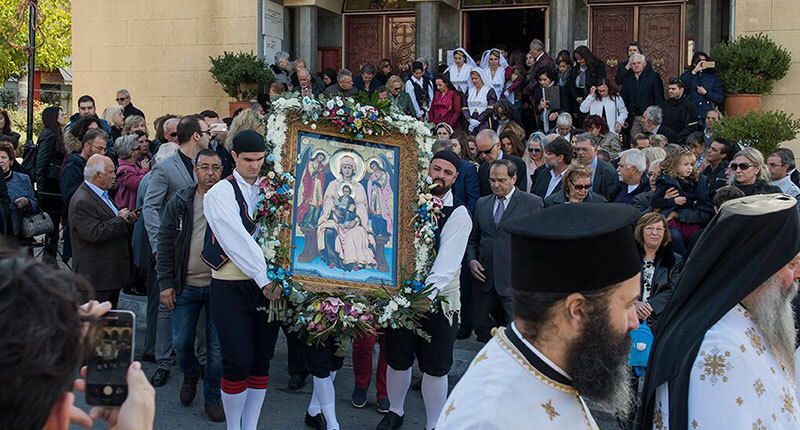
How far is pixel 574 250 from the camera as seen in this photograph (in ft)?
9.03

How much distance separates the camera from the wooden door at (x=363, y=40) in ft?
65.8

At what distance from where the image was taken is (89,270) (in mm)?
8344

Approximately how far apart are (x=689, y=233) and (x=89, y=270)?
549 cm

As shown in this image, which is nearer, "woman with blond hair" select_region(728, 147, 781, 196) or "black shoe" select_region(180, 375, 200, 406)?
"black shoe" select_region(180, 375, 200, 406)

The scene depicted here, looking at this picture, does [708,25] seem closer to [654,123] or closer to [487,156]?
[654,123]

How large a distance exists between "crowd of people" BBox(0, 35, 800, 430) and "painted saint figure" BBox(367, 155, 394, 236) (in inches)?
15.3

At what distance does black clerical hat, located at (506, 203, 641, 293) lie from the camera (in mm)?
2758

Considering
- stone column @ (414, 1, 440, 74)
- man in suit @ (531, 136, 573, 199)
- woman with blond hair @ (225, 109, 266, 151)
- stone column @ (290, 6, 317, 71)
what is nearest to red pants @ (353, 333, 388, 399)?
woman with blond hair @ (225, 109, 266, 151)

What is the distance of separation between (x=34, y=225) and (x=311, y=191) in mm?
5000

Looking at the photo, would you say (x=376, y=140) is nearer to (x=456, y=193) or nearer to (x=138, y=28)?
(x=456, y=193)

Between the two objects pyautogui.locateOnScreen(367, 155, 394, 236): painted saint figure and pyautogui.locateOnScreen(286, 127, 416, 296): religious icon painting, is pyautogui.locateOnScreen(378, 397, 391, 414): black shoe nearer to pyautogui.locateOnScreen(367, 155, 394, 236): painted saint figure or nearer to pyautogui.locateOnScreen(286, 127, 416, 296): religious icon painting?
pyautogui.locateOnScreen(286, 127, 416, 296): religious icon painting

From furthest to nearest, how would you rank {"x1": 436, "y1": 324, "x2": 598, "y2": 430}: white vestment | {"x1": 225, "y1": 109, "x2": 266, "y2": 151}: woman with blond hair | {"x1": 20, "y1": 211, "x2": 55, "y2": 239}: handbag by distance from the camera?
{"x1": 20, "y1": 211, "x2": 55, "y2": 239}: handbag, {"x1": 225, "y1": 109, "x2": 266, "y2": 151}: woman with blond hair, {"x1": 436, "y1": 324, "x2": 598, "y2": 430}: white vestment

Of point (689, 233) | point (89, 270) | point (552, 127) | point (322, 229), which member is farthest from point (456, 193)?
point (552, 127)

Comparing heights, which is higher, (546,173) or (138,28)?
(138,28)
